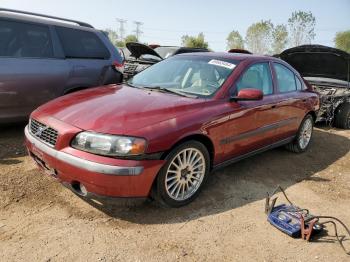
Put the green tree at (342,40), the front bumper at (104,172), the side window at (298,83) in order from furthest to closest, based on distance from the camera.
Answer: the green tree at (342,40), the side window at (298,83), the front bumper at (104,172)

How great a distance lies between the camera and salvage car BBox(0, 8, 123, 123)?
5.21m

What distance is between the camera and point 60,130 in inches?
132

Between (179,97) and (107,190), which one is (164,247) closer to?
(107,190)

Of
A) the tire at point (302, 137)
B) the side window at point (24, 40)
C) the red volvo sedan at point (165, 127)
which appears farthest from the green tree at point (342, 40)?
the side window at point (24, 40)

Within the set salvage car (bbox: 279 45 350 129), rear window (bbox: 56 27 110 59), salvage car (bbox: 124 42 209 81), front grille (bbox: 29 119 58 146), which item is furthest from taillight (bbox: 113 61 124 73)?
salvage car (bbox: 279 45 350 129)

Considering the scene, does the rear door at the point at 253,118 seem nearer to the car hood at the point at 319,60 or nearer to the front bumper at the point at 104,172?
the front bumper at the point at 104,172

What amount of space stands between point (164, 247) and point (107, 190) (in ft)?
2.25

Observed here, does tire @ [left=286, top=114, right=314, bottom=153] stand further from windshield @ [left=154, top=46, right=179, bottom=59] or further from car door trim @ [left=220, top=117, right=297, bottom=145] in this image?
windshield @ [left=154, top=46, right=179, bottom=59]

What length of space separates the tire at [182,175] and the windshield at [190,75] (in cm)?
73

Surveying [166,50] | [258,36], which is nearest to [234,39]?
[258,36]

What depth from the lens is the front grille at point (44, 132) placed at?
3.44m

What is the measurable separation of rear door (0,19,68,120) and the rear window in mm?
244

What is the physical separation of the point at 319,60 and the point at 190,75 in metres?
5.54

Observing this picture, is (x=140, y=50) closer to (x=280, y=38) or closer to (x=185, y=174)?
(x=185, y=174)
